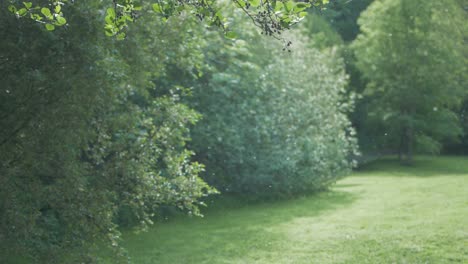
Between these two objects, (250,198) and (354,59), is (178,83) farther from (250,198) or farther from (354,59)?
(354,59)

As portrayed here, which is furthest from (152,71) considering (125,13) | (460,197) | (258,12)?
(460,197)

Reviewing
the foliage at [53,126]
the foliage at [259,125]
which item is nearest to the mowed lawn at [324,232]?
the foliage at [259,125]

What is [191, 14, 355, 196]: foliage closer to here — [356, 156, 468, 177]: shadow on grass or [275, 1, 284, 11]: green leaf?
[356, 156, 468, 177]: shadow on grass

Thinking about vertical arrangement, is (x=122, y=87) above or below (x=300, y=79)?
below

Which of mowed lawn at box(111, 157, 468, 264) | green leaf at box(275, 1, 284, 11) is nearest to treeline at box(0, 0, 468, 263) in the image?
green leaf at box(275, 1, 284, 11)

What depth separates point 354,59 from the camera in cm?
4622

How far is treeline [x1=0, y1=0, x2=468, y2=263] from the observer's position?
380 inches

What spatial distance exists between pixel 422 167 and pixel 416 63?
6622 mm

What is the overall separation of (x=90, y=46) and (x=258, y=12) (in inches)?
148

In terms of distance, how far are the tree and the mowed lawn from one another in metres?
15.3

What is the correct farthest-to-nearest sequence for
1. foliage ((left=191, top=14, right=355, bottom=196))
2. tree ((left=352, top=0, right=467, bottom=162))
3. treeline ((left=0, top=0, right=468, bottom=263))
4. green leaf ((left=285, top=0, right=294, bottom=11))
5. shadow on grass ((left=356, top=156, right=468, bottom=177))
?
tree ((left=352, top=0, right=467, bottom=162))
shadow on grass ((left=356, top=156, right=468, bottom=177))
foliage ((left=191, top=14, right=355, bottom=196))
treeline ((left=0, top=0, right=468, bottom=263))
green leaf ((left=285, top=0, right=294, bottom=11))

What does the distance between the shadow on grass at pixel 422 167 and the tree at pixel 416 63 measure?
3.85 feet

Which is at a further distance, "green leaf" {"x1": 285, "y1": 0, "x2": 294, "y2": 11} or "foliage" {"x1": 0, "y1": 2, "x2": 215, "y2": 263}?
"foliage" {"x1": 0, "y1": 2, "x2": 215, "y2": 263}

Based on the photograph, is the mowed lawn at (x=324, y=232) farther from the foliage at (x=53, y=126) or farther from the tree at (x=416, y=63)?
the tree at (x=416, y=63)
